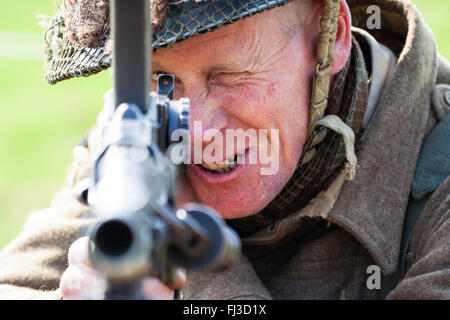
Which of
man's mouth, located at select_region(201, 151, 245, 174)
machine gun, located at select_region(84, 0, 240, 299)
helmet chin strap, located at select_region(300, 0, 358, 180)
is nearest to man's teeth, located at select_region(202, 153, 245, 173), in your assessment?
man's mouth, located at select_region(201, 151, 245, 174)

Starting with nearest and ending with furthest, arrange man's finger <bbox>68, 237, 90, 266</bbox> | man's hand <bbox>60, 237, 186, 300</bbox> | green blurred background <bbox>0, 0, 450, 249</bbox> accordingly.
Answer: man's hand <bbox>60, 237, 186, 300</bbox>
man's finger <bbox>68, 237, 90, 266</bbox>
green blurred background <bbox>0, 0, 450, 249</bbox>

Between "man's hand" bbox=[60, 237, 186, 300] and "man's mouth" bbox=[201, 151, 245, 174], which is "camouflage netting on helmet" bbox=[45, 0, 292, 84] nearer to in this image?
"man's mouth" bbox=[201, 151, 245, 174]

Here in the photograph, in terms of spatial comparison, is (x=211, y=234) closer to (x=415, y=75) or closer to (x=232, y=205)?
(x=232, y=205)

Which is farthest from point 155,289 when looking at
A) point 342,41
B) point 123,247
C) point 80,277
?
point 342,41

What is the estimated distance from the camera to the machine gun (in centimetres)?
127

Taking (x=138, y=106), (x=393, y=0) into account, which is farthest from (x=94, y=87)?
(x=138, y=106)

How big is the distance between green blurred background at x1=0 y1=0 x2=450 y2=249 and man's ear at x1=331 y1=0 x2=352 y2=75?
3.52 m

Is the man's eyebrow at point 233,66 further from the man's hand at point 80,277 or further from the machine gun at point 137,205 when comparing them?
the machine gun at point 137,205

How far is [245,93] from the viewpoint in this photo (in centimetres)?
255

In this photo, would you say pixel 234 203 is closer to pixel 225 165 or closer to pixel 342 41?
pixel 225 165

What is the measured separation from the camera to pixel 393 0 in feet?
10.1

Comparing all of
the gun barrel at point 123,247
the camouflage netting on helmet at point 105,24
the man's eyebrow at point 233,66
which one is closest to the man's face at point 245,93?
the man's eyebrow at point 233,66

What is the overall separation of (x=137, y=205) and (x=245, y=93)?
4.26 ft
